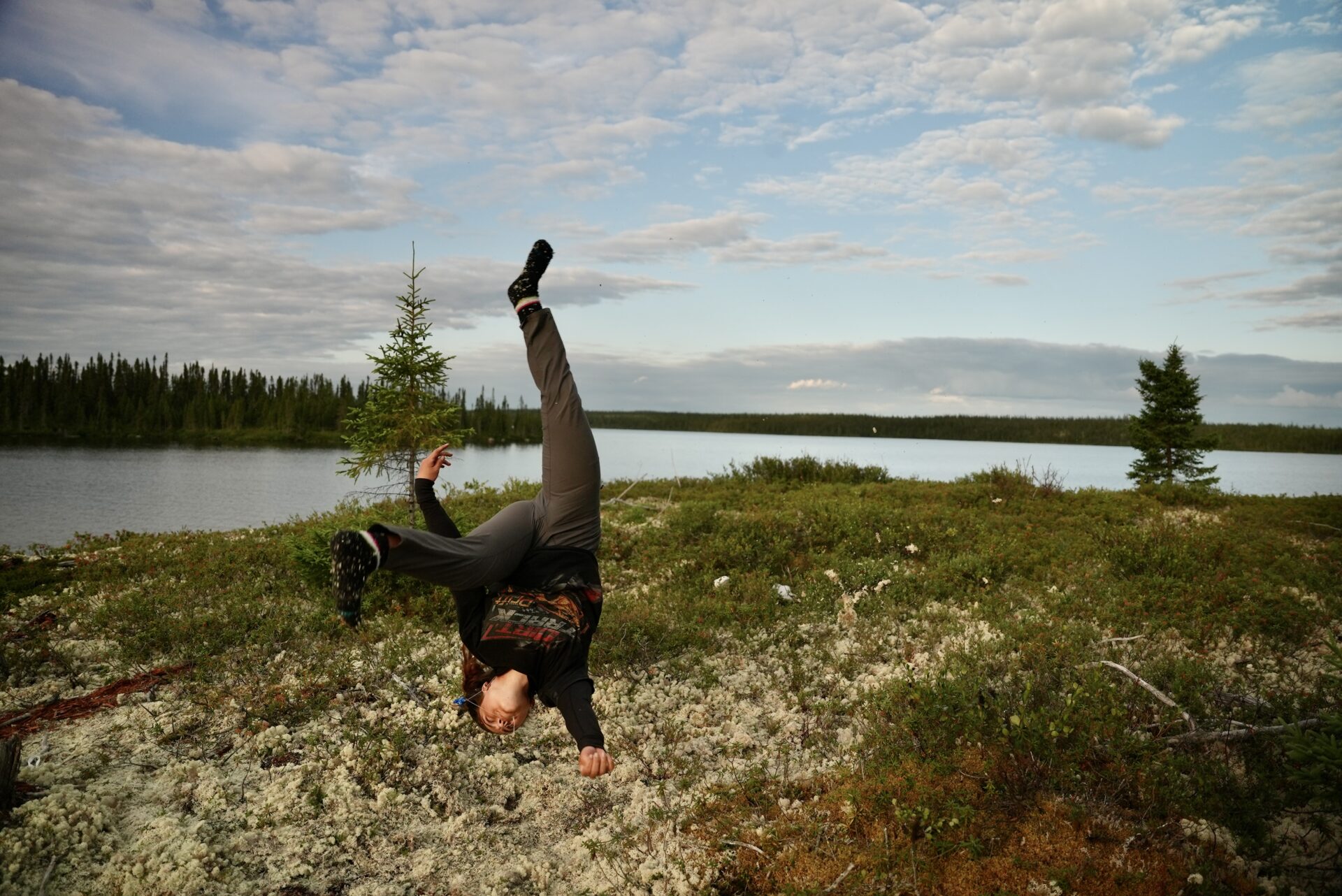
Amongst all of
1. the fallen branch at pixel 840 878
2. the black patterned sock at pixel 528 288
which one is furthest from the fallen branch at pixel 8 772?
the fallen branch at pixel 840 878

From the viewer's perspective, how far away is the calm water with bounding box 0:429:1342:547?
75.9ft

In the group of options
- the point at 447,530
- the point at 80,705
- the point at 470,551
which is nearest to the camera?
the point at 470,551

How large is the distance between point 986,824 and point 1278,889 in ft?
5.66

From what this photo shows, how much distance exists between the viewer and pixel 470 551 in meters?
4.71

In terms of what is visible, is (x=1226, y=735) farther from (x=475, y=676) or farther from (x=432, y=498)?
(x=432, y=498)

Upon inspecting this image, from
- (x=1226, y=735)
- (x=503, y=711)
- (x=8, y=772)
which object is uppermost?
(x=503, y=711)

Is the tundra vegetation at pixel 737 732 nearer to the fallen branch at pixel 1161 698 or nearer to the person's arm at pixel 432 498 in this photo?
the fallen branch at pixel 1161 698

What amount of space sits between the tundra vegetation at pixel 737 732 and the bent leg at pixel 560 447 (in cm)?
273

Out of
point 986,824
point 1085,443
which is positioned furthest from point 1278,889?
point 1085,443

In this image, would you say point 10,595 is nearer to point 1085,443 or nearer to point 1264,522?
point 1264,522

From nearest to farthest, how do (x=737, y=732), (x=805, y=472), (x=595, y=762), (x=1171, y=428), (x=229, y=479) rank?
(x=595, y=762) → (x=737, y=732) → (x=805, y=472) → (x=1171, y=428) → (x=229, y=479)

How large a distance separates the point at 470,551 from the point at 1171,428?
31843 mm

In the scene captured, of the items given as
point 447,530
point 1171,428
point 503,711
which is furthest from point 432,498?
point 1171,428

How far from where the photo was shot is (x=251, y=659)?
29.6 feet
